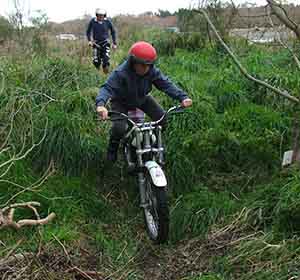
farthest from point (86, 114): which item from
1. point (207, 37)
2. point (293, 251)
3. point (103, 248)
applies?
point (207, 37)

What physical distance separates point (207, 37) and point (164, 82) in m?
6.38

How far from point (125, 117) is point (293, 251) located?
195cm

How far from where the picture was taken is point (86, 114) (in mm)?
6676

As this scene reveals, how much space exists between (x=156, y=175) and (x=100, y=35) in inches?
270

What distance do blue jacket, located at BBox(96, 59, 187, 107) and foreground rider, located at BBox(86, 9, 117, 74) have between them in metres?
5.25

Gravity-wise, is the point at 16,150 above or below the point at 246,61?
below

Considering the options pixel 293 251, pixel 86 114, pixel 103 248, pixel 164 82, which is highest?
pixel 164 82

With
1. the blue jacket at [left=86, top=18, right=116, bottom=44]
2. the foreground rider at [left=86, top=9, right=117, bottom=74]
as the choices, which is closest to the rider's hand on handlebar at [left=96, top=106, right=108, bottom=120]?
the foreground rider at [left=86, top=9, right=117, bottom=74]

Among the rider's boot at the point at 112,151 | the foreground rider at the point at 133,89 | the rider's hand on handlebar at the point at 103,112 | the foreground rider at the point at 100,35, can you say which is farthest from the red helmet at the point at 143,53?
the foreground rider at the point at 100,35

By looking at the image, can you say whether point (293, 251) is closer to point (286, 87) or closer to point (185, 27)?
point (286, 87)

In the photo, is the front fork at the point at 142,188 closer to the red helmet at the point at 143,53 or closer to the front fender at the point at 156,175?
the front fender at the point at 156,175

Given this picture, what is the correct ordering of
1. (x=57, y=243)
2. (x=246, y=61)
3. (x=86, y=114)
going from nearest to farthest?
(x=57, y=243)
(x=86, y=114)
(x=246, y=61)

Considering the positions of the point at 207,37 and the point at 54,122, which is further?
the point at 207,37

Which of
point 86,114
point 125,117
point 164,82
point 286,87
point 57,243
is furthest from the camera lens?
point 286,87
